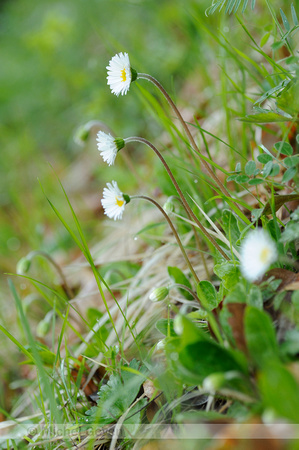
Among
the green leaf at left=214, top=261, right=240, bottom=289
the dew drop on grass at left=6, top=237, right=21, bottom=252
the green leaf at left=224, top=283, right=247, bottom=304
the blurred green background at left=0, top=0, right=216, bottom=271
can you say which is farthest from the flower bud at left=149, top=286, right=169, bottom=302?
the dew drop on grass at left=6, top=237, right=21, bottom=252

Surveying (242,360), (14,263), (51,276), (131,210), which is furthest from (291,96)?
(14,263)

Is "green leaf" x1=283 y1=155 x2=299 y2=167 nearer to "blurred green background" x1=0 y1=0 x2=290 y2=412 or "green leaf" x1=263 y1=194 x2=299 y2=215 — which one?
"green leaf" x1=263 y1=194 x2=299 y2=215

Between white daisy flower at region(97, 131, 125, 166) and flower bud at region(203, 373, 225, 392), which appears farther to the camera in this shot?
white daisy flower at region(97, 131, 125, 166)

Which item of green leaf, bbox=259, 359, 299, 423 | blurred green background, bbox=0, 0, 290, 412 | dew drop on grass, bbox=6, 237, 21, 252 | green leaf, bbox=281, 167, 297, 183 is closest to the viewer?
green leaf, bbox=259, 359, 299, 423

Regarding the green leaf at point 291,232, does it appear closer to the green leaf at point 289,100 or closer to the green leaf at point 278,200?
the green leaf at point 278,200

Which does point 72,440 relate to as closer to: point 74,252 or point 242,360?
point 242,360

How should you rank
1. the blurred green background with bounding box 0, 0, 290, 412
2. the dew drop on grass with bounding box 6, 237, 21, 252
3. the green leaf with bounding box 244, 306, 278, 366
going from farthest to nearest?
Result: the dew drop on grass with bounding box 6, 237, 21, 252 < the blurred green background with bounding box 0, 0, 290, 412 < the green leaf with bounding box 244, 306, 278, 366
